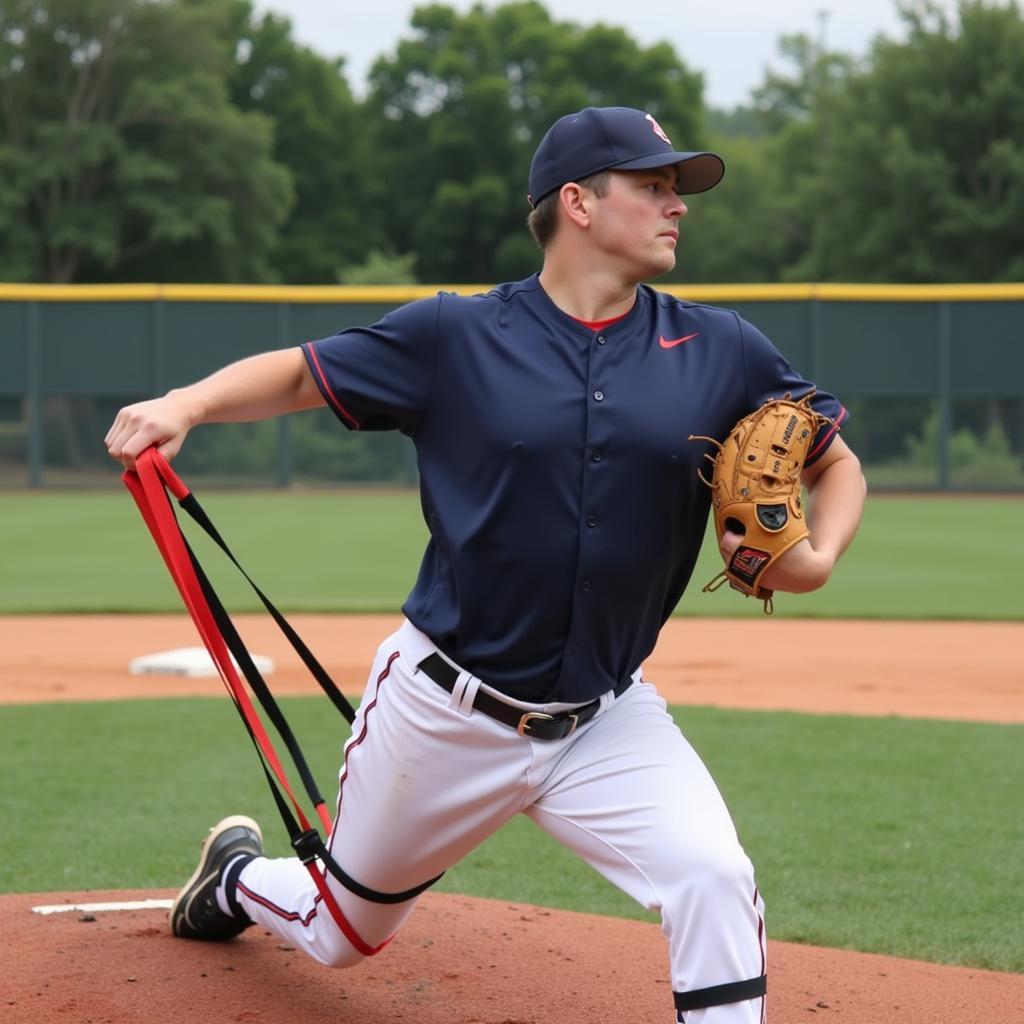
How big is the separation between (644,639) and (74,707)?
586cm

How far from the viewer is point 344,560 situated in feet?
57.0

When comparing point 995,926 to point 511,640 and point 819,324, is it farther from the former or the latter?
point 819,324

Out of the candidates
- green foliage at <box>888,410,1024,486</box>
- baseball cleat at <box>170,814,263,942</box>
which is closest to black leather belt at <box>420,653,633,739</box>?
baseball cleat at <box>170,814,263,942</box>

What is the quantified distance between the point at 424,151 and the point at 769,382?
54834mm

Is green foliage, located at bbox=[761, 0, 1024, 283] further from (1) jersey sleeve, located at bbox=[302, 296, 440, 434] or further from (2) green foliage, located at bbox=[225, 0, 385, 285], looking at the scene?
(1) jersey sleeve, located at bbox=[302, 296, 440, 434]

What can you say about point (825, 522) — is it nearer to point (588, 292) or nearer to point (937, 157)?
point (588, 292)

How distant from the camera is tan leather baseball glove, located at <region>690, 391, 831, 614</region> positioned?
3.16 metres

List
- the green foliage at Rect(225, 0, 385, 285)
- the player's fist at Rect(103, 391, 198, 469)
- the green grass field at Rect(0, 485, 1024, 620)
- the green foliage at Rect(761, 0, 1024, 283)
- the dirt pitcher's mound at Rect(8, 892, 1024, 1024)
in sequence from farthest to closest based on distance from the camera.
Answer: the green foliage at Rect(225, 0, 385, 285) < the green foliage at Rect(761, 0, 1024, 283) < the green grass field at Rect(0, 485, 1024, 620) < the dirt pitcher's mound at Rect(8, 892, 1024, 1024) < the player's fist at Rect(103, 391, 198, 469)

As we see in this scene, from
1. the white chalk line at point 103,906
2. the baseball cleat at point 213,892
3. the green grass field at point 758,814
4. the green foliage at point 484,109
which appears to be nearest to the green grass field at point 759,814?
the green grass field at point 758,814

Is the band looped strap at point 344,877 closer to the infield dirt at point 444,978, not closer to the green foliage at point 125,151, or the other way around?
the infield dirt at point 444,978

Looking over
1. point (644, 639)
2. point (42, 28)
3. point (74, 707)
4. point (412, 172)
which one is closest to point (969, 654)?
point (74, 707)

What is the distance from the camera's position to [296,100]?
55.3 meters

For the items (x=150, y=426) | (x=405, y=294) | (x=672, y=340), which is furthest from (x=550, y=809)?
(x=405, y=294)

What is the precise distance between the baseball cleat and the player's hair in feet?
5.61
